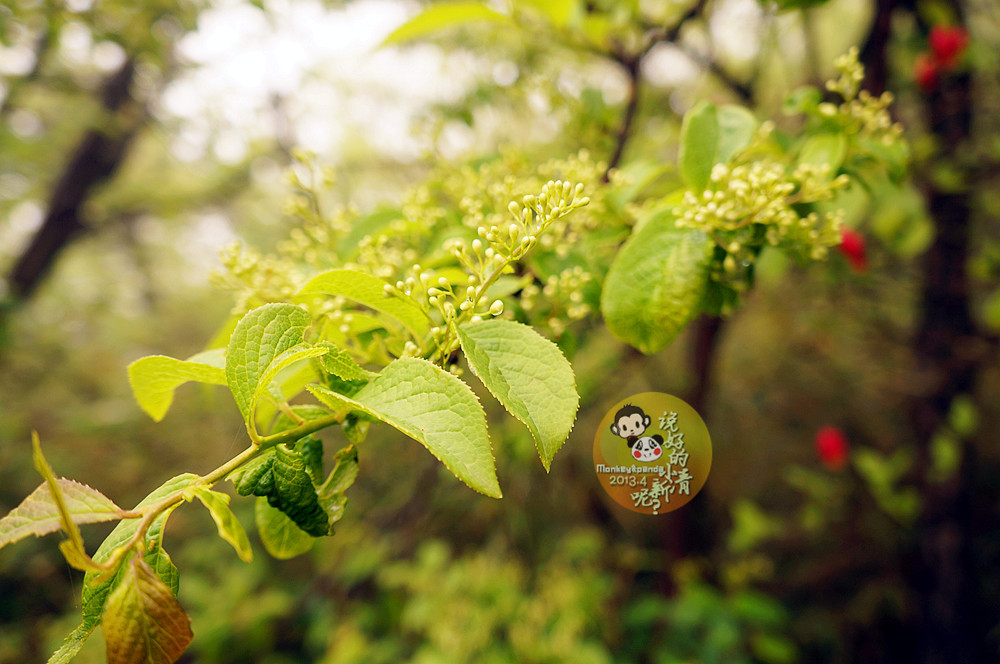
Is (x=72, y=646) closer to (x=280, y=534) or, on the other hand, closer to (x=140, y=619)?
(x=140, y=619)

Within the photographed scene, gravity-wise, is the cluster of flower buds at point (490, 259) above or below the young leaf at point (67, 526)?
above

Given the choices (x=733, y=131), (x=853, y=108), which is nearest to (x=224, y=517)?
(x=733, y=131)

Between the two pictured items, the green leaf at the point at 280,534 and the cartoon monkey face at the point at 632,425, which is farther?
the cartoon monkey face at the point at 632,425

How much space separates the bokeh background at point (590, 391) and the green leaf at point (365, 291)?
0.34m

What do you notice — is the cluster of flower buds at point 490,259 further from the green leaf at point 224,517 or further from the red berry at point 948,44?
the red berry at point 948,44

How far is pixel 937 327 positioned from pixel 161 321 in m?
7.03

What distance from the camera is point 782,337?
12.8 ft

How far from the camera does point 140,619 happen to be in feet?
1.51

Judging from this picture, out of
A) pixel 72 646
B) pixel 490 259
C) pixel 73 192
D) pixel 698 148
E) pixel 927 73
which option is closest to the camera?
pixel 72 646

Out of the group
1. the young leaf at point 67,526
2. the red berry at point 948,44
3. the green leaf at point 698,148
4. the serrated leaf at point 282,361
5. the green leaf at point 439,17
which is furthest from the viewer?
the red berry at point 948,44

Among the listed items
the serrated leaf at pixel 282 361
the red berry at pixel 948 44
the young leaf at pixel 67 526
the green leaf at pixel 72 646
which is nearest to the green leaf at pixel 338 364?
the serrated leaf at pixel 282 361

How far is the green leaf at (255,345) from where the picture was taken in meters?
0.52

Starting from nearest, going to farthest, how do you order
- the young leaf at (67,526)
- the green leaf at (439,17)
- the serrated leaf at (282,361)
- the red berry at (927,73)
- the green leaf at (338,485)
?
1. the young leaf at (67,526)
2. the serrated leaf at (282,361)
3. the green leaf at (338,485)
4. the green leaf at (439,17)
5. the red berry at (927,73)

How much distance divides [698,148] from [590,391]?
5.22 ft
